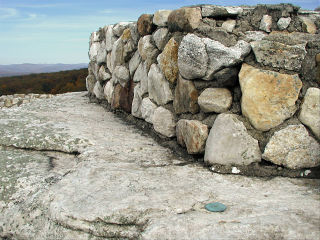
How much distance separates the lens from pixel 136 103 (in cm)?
388

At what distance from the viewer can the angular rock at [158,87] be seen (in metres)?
3.10

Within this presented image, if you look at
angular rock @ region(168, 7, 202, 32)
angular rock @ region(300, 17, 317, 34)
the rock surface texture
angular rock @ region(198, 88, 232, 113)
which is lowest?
the rock surface texture

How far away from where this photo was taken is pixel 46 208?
6.57 ft

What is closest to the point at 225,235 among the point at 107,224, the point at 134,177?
the point at 107,224

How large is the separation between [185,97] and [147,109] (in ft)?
2.59

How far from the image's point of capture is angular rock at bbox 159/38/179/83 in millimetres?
2949

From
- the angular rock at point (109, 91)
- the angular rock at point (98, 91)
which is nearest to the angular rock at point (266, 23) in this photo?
the angular rock at point (109, 91)

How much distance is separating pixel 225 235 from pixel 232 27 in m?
1.70

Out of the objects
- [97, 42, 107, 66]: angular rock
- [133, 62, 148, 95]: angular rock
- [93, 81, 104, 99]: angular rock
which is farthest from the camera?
[93, 81, 104, 99]: angular rock

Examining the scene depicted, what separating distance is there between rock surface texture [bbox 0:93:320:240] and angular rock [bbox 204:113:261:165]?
0.13 metres

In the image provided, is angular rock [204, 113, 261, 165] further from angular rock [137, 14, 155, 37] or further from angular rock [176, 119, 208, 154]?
angular rock [137, 14, 155, 37]

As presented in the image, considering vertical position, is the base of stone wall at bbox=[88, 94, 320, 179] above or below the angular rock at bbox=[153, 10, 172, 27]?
below

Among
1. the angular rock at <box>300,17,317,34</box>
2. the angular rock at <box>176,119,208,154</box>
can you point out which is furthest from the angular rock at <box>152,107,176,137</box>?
the angular rock at <box>300,17,317,34</box>

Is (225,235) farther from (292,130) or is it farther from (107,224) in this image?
(292,130)
